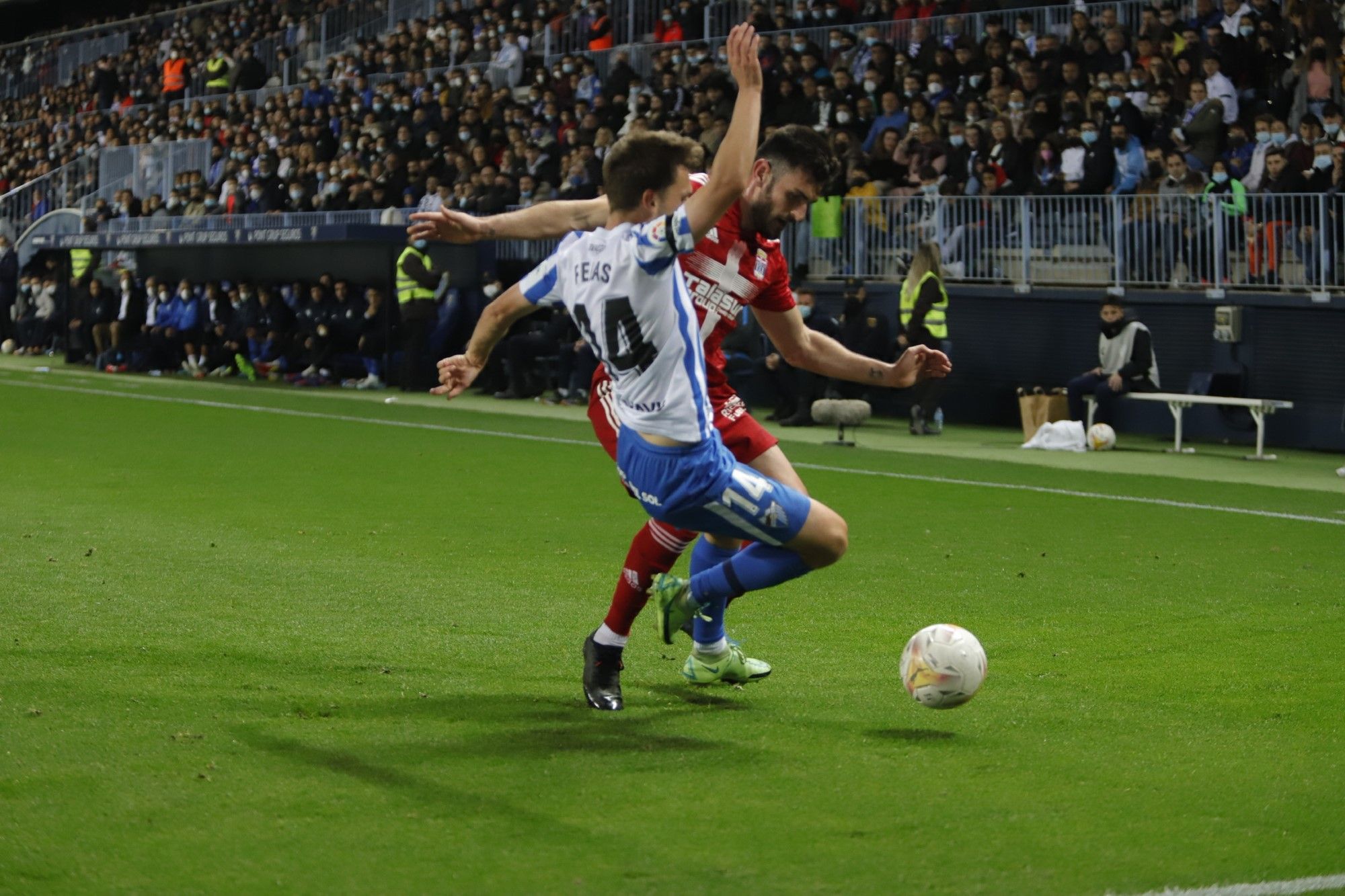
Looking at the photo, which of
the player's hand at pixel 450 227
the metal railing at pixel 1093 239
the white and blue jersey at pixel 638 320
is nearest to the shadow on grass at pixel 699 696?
the white and blue jersey at pixel 638 320

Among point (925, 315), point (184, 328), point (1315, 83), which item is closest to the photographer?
point (925, 315)

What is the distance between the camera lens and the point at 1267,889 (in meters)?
4.09

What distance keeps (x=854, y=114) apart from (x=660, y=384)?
18362 mm

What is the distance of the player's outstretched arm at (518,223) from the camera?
6117 mm

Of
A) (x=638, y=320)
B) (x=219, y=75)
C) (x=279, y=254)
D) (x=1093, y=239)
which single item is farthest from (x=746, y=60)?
(x=219, y=75)

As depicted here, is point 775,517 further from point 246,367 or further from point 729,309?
point 246,367

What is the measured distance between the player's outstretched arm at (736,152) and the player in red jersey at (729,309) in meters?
0.86

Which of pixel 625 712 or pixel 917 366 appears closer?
pixel 625 712

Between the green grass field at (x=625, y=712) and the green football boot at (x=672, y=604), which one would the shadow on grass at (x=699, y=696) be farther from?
the green football boot at (x=672, y=604)

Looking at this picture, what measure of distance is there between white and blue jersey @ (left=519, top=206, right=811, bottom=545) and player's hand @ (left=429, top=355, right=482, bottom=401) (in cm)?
33

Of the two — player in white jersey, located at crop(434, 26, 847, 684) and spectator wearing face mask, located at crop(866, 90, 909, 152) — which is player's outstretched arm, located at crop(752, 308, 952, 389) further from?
spectator wearing face mask, located at crop(866, 90, 909, 152)

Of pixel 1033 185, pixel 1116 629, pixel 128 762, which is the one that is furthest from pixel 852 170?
pixel 128 762

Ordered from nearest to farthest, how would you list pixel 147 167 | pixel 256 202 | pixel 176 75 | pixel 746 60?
pixel 746 60 < pixel 256 202 < pixel 147 167 < pixel 176 75

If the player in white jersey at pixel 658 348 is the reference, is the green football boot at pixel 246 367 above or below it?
below
